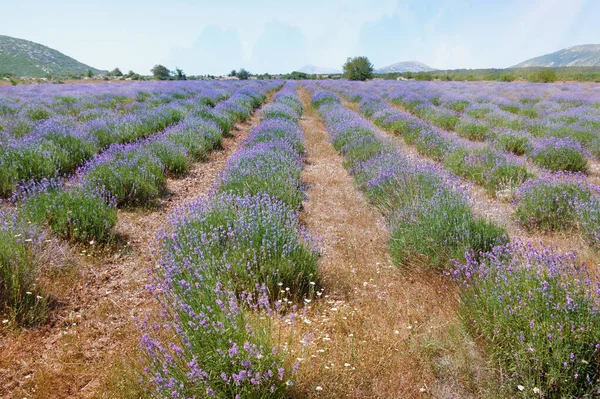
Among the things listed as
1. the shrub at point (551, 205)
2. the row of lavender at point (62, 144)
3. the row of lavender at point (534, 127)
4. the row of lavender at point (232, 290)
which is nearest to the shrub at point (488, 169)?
the shrub at point (551, 205)

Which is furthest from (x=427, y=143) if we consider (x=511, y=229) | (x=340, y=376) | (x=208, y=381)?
(x=208, y=381)

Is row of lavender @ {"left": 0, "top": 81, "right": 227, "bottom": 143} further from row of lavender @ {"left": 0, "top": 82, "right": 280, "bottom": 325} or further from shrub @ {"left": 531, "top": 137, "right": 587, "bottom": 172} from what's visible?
shrub @ {"left": 531, "top": 137, "right": 587, "bottom": 172}

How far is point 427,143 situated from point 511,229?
481 cm

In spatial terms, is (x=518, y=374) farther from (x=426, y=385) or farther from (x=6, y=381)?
(x=6, y=381)

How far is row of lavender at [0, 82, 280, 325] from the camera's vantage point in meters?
2.85

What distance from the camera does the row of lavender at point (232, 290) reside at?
1.87 meters

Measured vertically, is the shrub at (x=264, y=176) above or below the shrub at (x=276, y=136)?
below

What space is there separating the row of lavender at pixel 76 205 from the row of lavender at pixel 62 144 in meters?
0.41

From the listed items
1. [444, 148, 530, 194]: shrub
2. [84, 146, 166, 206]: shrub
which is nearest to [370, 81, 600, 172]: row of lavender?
[444, 148, 530, 194]: shrub

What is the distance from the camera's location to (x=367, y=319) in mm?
2793

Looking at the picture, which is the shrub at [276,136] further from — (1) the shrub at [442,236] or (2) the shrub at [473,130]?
(2) the shrub at [473,130]

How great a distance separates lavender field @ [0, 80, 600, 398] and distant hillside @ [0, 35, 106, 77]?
280 ft

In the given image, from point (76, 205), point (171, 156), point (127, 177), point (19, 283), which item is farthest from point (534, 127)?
point (19, 283)

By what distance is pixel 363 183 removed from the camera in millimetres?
6121
